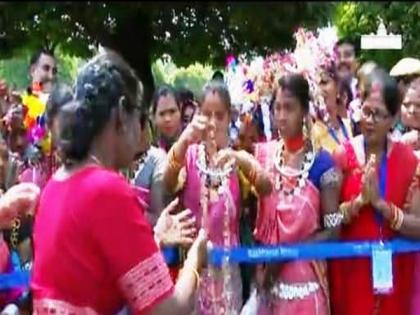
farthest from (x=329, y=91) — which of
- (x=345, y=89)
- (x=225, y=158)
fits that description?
(x=225, y=158)

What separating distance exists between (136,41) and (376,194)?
2641mm

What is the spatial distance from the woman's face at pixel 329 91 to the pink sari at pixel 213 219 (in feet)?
3.36

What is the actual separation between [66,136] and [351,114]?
137 inches

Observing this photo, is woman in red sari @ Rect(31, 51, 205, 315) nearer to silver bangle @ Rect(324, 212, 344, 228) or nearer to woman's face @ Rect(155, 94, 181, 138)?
silver bangle @ Rect(324, 212, 344, 228)

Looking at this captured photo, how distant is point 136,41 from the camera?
2.73 m

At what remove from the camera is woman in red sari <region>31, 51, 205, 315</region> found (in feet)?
10.4

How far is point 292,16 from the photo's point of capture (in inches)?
82.4

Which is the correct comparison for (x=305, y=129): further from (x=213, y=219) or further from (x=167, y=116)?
(x=167, y=116)

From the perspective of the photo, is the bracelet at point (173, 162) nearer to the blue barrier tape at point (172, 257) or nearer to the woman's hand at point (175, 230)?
the blue barrier tape at point (172, 257)

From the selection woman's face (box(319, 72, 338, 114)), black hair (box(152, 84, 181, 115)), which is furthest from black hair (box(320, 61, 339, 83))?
black hair (box(152, 84, 181, 115))

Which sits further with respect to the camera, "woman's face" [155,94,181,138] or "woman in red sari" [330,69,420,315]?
"woman's face" [155,94,181,138]

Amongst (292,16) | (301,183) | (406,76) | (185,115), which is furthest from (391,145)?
(292,16)

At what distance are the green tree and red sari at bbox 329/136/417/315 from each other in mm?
1940

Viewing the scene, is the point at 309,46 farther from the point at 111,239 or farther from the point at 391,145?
the point at 111,239
